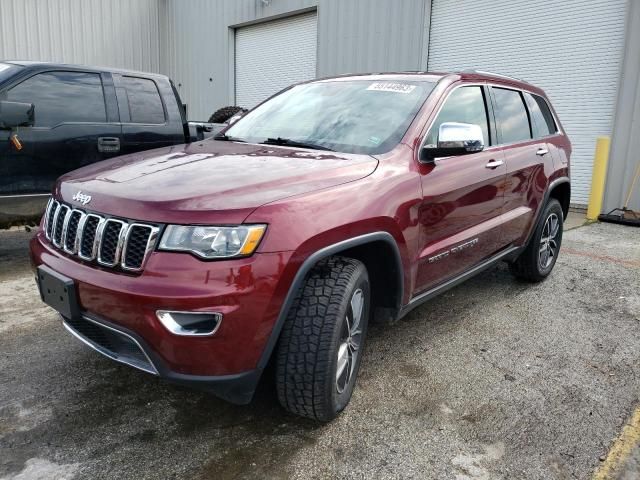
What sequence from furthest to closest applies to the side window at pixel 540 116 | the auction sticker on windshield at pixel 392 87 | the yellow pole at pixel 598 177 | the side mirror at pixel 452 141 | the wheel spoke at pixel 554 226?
the yellow pole at pixel 598 177
the wheel spoke at pixel 554 226
the side window at pixel 540 116
the auction sticker on windshield at pixel 392 87
the side mirror at pixel 452 141

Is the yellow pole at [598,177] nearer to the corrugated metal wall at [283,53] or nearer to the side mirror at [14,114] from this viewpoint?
the corrugated metal wall at [283,53]

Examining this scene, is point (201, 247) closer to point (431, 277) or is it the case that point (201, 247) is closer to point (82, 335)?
point (82, 335)

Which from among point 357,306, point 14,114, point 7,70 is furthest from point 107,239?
point 7,70

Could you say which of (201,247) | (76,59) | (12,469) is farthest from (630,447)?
(76,59)

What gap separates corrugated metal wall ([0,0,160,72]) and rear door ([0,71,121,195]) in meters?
10.5

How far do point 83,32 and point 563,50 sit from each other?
40.3 feet

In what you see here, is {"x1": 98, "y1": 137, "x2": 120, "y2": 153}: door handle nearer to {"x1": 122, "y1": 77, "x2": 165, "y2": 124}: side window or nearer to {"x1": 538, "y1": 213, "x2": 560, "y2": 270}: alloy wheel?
{"x1": 122, "y1": 77, "x2": 165, "y2": 124}: side window

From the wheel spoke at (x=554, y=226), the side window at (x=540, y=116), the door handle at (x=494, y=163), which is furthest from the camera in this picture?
the wheel spoke at (x=554, y=226)

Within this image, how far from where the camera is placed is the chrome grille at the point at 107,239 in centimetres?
202

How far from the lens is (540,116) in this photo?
4.54 metres

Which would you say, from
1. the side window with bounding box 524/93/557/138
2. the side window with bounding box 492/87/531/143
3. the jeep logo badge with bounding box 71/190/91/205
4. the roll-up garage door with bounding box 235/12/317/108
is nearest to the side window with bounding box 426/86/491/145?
the side window with bounding box 492/87/531/143

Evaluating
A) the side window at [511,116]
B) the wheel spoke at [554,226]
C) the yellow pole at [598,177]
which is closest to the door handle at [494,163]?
the side window at [511,116]

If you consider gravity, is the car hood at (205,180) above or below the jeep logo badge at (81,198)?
above

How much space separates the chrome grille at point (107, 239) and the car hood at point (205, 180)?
0.04 meters
